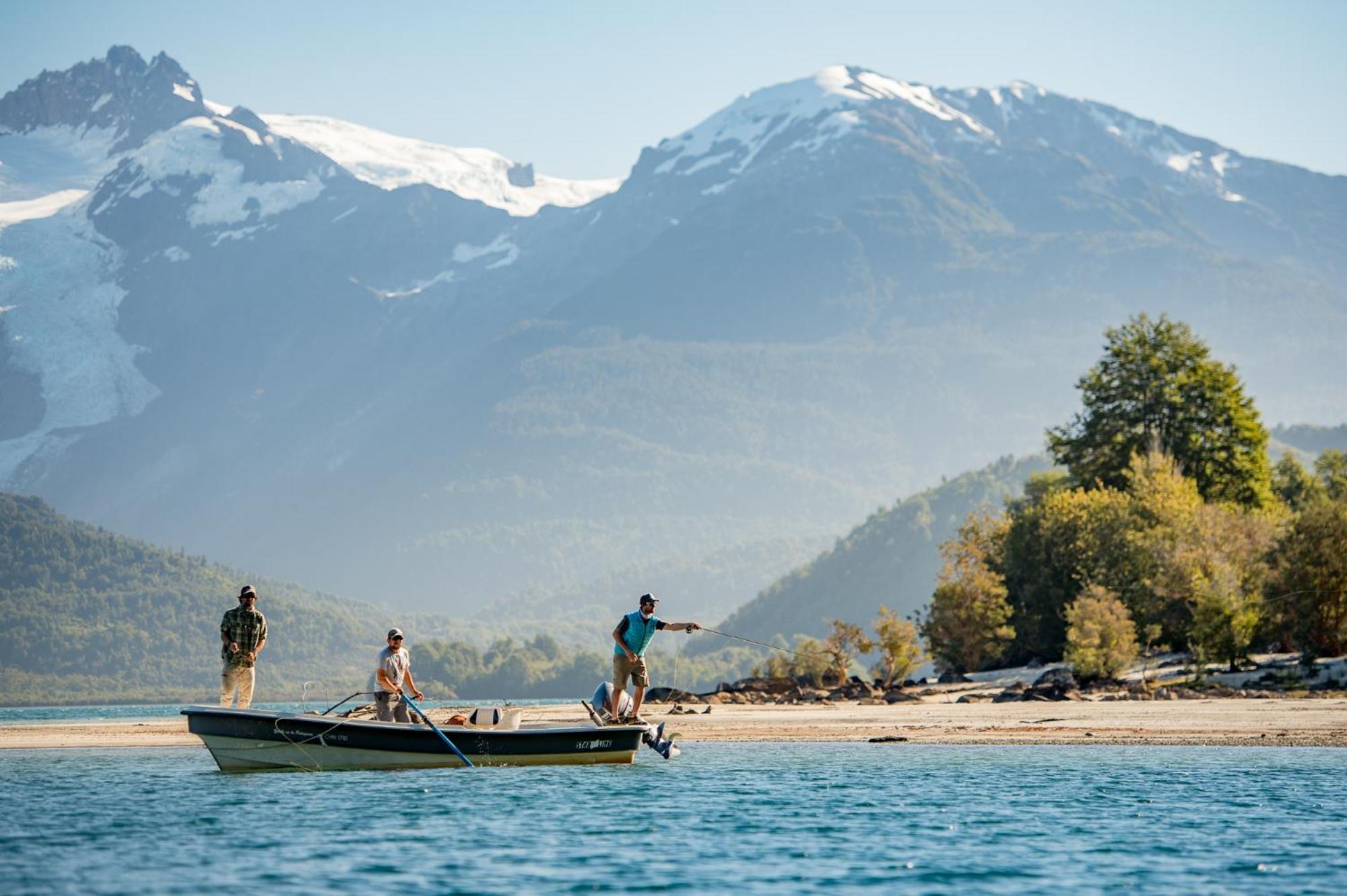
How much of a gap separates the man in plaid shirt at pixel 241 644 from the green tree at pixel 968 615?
5258 cm

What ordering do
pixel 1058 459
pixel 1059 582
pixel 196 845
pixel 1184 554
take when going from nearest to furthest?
pixel 196 845, pixel 1184 554, pixel 1059 582, pixel 1058 459

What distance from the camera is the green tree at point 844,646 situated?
262 ft

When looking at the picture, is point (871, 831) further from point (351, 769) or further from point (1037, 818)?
point (351, 769)

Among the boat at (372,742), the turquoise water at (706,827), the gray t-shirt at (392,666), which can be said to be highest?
the gray t-shirt at (392,666)

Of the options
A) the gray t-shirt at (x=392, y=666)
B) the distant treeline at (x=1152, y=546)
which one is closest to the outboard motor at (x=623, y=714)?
the gray t-shirt at (x=392, y=666)

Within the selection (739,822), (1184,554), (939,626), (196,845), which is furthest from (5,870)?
(939,626)

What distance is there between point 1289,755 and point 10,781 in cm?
2772

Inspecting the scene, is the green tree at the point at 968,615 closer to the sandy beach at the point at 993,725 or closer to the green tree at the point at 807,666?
the green tree at the point at 807,666

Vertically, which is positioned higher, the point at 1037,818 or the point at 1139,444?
the point at 1139,444

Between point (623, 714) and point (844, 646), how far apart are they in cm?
4997

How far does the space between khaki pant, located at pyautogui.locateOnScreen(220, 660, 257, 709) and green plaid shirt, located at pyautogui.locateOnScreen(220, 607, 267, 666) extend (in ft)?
0.41

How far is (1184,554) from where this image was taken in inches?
2552

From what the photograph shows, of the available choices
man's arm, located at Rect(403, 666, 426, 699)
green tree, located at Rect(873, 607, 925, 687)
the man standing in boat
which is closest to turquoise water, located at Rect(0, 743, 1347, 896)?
the man standing in boat

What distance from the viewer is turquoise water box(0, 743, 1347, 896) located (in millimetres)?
20453
